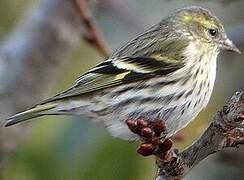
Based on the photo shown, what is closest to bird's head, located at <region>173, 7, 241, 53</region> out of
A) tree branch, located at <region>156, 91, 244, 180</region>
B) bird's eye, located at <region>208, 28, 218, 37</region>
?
bird's eye, located at <region>208, 28, 218, 37</region>

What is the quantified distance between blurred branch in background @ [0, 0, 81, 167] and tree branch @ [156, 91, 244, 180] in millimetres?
1500

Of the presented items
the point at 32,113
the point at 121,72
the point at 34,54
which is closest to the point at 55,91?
the point at 34,54

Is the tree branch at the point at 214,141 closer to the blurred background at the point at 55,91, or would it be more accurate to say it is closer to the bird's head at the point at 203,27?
the blurred background at the point at 55,91

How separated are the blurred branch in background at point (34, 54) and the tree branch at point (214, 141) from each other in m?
1.50

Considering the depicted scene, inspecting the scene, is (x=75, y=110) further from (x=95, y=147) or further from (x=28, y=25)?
(x=28, y=25)

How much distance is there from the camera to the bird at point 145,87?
3328 millimetres

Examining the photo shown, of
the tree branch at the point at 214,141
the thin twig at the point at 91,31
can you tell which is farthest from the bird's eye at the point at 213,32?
the tree branch at the point at 214,141

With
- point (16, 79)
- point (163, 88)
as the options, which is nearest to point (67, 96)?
point (163, 88)

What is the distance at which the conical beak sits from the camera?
146 inches

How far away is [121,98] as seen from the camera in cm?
338

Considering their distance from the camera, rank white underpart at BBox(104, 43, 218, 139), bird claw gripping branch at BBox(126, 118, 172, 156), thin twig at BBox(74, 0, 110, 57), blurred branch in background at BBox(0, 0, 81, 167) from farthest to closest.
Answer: blurred branch in background at BBox(0, 0, 81, 167)
thin twig at BBox(74, 0, 110, 57)
white underpart at BBox(104, 43, 218, 139)
bird claw gripping branch at BBox(126, 118, 172, 156)

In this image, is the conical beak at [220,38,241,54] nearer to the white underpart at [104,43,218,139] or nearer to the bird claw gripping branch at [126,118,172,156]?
the white underpart at [104,43,218,139]

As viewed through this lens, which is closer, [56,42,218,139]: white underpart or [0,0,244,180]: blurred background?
[56,42,218,139]: white underpart

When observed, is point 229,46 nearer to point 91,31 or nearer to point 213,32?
point 213,32
